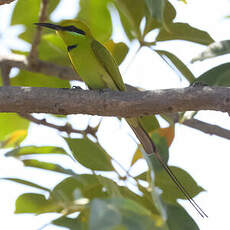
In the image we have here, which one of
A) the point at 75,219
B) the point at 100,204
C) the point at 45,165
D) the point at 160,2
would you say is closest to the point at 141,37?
the point at 160,2

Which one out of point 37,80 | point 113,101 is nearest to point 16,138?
point 37,80

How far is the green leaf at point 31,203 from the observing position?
148 cm

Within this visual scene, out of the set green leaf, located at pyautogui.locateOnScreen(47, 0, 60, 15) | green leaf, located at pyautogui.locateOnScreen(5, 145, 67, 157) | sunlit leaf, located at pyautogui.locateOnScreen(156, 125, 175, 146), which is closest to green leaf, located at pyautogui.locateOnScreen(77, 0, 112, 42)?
green leaf, located at pyautogui.locateOnScreen(47, 0, 60, 15)

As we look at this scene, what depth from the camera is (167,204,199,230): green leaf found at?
131 cm

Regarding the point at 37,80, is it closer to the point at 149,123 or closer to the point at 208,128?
the point at 149,123

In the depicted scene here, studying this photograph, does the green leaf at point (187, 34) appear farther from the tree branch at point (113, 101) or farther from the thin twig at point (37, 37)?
the thin twig at point (37, 37)

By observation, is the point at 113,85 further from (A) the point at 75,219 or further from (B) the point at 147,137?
(A) the point at 75,219

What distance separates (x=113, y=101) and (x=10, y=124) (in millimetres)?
1182

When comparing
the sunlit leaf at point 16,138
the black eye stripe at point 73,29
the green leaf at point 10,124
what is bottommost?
the green leaf at point 10,124

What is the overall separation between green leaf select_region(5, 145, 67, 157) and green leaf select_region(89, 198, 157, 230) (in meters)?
0.83

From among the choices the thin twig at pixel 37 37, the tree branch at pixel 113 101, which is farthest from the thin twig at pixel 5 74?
the tree branch at pixel 113 101

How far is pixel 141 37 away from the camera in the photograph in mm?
2141

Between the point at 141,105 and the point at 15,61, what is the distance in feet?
4.25

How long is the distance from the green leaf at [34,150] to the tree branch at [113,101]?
0.52 feet
